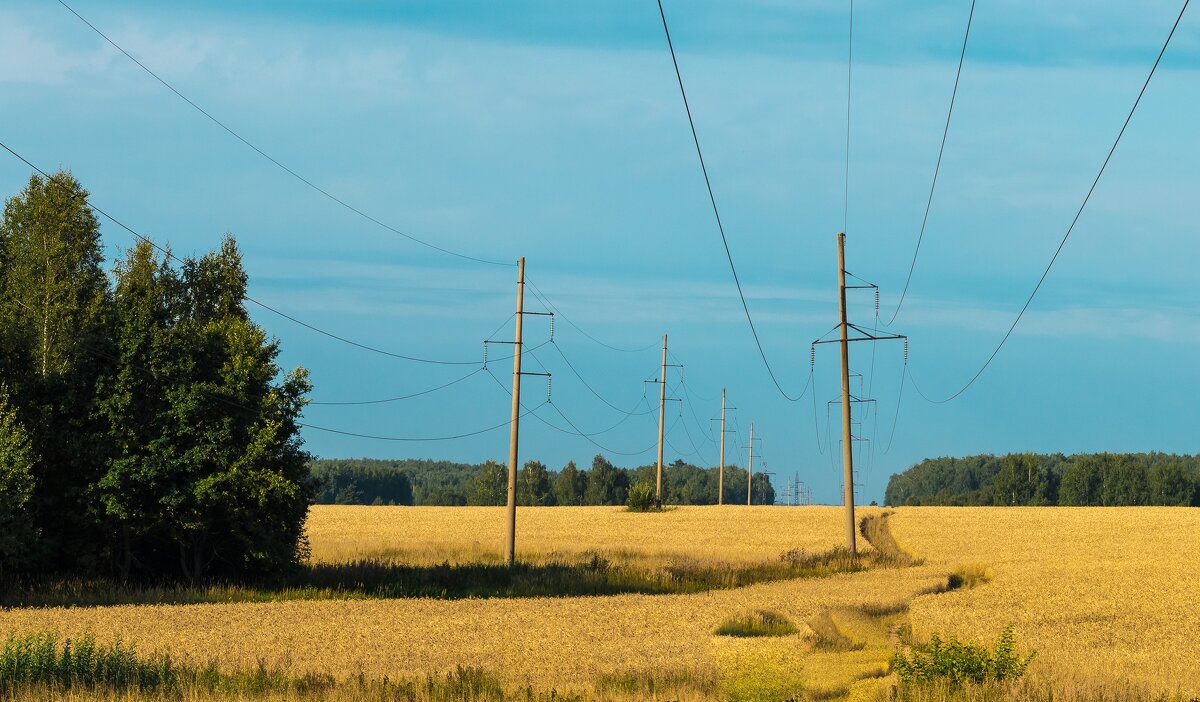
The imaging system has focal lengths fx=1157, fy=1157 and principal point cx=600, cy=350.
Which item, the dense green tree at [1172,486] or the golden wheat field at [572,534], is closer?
the golden wheat field at [572,534]

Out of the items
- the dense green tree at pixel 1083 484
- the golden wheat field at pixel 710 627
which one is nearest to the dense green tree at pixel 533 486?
the dense green tree at pixel 1083 484

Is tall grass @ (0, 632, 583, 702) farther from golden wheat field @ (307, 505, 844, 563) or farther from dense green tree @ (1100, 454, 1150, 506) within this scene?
dense green tree @ (1100, 454, 1150, 506)

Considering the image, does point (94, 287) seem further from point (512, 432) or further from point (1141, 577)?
point (1141, 577)

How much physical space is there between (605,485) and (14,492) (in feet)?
536

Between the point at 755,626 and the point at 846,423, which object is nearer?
the point at 755,626

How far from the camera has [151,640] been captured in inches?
888

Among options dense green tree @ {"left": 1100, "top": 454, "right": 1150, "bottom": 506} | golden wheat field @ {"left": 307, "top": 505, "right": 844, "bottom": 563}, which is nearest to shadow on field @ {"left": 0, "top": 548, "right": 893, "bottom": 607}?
golden wheat field @ {"left": 307, "top": 505, "right": 844, "bottom": 563}

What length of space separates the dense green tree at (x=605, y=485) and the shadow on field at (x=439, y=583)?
14618 cm

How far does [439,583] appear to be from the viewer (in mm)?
37375

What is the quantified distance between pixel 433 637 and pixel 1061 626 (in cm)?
1320

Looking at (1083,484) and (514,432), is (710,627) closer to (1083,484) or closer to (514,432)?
(514,432)

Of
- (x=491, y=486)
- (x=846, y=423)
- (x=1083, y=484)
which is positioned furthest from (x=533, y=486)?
(x=846, y=423)

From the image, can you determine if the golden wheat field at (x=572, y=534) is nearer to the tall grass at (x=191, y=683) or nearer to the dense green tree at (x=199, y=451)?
the dense green tree at (x=199, y=451)

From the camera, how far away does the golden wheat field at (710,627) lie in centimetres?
1770
